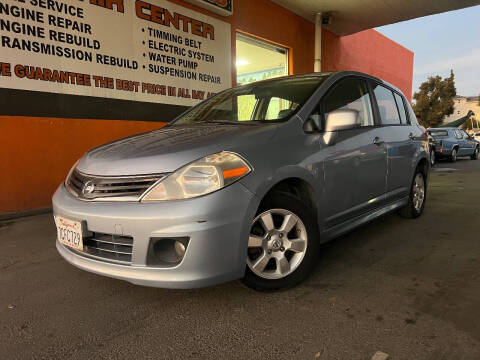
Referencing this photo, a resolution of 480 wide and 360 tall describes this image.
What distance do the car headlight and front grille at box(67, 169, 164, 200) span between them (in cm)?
6

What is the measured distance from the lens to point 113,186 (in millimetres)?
2074

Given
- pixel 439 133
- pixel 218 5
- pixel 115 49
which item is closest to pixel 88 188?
pixel 115 49

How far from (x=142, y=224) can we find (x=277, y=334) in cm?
93

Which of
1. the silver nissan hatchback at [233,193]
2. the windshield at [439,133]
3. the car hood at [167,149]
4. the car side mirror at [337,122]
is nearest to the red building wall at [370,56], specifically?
the windshield at [439,133]

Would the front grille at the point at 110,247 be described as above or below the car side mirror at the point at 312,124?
below

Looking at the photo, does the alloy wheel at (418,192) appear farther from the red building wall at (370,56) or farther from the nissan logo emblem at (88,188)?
the red building wall at (370,56)

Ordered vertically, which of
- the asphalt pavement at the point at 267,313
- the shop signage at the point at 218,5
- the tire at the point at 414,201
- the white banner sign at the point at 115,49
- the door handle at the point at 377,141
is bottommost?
the asphalt pavement at the point at 267,313

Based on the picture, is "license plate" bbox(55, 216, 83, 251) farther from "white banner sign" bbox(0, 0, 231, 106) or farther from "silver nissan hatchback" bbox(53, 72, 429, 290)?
"white banner sign" bbox(0, 0, 231, 106)

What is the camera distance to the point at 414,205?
4207mm

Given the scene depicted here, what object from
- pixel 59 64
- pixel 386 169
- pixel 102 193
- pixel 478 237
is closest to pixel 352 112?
pixel 386 169

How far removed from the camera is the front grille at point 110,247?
1994mm

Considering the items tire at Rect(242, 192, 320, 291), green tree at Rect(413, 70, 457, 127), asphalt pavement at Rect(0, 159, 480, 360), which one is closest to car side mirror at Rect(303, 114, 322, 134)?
tire at Rect(242, 192, 320, 291)

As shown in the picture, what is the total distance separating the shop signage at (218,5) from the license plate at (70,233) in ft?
18.7

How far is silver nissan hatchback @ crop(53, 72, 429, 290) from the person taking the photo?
6.28 ft
